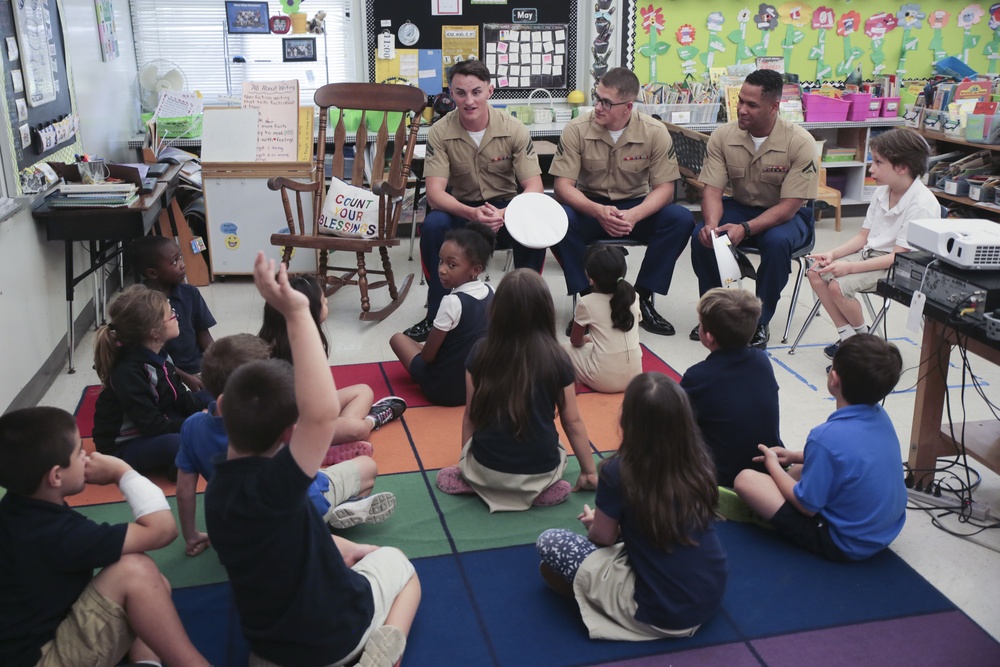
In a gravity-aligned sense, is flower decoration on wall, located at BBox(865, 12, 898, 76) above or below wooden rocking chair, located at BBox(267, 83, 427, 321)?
above

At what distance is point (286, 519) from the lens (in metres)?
1.64

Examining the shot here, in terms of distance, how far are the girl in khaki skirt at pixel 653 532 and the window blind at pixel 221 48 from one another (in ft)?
15.6

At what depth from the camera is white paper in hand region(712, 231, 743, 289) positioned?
3906mm

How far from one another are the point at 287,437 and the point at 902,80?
645cm

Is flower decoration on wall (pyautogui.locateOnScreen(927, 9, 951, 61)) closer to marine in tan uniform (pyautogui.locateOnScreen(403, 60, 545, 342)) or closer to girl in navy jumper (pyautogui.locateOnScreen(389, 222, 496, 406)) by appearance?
marine in tan uniform (pyautogui.locateOnScreen(403, 60, 545, 342))

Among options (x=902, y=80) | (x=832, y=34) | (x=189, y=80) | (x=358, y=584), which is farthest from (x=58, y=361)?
(x=902, y=80)

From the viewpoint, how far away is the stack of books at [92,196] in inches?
144

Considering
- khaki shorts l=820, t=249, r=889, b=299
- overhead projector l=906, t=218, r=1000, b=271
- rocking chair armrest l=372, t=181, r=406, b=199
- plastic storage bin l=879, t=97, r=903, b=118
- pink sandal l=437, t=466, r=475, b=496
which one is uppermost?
plastic storage bin l=879, t=97, r=903, b=118

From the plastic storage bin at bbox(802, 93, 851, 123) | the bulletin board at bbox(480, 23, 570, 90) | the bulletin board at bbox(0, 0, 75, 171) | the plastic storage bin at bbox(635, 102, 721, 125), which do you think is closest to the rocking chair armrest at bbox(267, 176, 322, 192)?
the bulletin board at bbox(0, 0, 75, 171)

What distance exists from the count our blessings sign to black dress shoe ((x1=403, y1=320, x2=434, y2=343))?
1.98 ft

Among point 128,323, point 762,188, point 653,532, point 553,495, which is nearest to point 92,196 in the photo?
point 128,323

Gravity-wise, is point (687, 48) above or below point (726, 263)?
above

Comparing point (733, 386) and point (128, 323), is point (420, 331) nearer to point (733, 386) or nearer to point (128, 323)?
point (128, 323)

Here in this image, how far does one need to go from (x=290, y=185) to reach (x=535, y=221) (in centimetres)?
129
